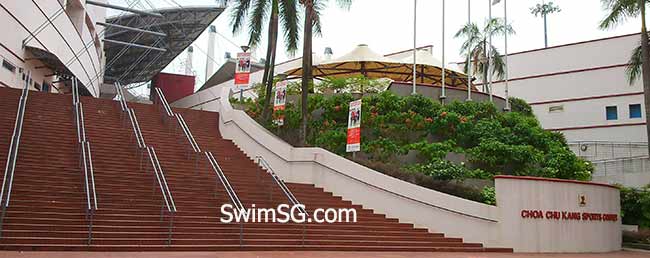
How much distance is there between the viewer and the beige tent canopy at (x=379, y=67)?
25.4m

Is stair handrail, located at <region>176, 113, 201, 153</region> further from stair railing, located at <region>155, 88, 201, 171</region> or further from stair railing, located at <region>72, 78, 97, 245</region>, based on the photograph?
stair railing, located at <region>72, 78, 97, 245</region>

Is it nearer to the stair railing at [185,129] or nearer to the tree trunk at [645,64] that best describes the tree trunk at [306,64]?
the stair railing at [185,129]

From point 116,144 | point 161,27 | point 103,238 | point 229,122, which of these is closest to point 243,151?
point 229,122

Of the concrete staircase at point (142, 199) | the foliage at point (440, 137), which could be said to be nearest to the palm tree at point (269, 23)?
the foliage at point (440, 137)

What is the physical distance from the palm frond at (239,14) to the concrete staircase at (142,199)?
5.73 meters

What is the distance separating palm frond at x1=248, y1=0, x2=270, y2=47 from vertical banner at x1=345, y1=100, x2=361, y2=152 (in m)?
8.19

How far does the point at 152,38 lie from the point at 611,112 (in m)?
36.2

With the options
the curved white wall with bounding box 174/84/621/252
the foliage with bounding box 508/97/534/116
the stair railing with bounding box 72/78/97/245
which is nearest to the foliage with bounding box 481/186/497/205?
the curved white wall with bounding box 174/84/621/252

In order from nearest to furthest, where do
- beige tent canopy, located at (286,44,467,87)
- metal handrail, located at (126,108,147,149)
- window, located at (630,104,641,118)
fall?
metal handrail, located at (126,108,147,149), beige tent canopy, located at (286,44,467,87), window, located at (630,104,641,118)

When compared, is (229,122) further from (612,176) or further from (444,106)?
(612,176)

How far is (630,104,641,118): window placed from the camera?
99.8 ft

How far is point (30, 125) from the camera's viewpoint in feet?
51.9

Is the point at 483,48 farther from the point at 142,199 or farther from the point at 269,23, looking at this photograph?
the point at 142,199

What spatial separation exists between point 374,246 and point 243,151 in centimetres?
727
